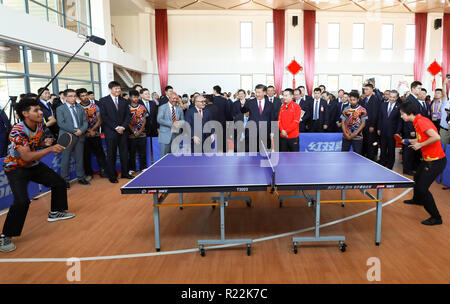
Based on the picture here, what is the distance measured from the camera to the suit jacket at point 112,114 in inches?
247

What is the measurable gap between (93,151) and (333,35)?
14.8 m

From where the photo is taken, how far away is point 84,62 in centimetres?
1138

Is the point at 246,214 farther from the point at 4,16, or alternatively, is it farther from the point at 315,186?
the point at 4,16

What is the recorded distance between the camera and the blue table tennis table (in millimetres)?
3105

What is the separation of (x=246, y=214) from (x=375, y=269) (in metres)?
2.02

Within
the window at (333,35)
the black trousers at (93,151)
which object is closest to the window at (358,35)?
the window at (333,35)

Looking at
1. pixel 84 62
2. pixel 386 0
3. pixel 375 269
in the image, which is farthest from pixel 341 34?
pixel 375 269

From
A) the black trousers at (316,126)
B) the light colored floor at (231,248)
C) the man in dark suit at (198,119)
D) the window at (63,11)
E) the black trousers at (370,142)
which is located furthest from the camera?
the black trousers at (316,126)

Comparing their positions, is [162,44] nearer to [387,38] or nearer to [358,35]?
[358,35]

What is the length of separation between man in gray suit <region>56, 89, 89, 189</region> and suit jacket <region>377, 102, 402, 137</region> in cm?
655

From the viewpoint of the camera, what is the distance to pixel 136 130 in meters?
6.91

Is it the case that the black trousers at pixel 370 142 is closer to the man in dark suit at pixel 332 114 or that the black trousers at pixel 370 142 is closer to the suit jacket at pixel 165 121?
the man in dark suit at pixel 332 114

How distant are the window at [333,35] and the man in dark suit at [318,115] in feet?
30.7

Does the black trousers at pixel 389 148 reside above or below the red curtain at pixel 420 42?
below
